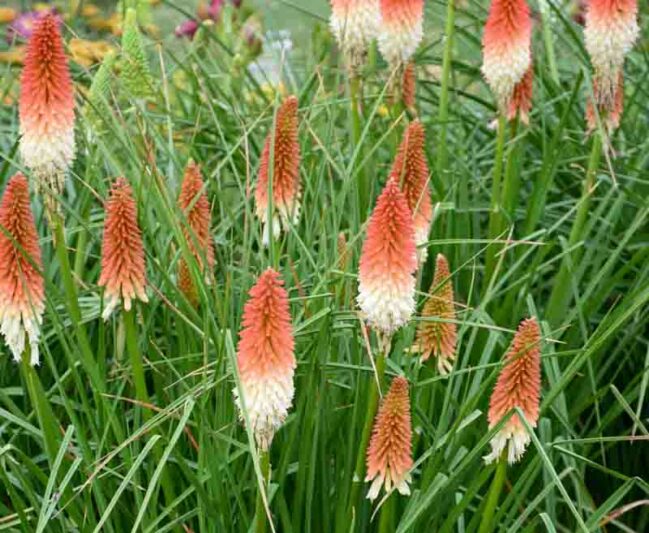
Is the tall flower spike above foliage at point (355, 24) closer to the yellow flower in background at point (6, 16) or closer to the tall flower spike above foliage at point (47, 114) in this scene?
the tall flower spike above foliage at point (47, 114)

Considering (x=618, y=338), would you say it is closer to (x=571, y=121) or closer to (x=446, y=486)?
(x=571, y=121)

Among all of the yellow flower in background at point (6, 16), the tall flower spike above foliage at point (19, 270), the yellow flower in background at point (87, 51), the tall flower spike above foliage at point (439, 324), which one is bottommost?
the tall flower spike above foliage at point (439, 324)

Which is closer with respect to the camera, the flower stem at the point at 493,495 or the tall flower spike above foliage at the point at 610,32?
Result: the flower stem at the point at 493,495

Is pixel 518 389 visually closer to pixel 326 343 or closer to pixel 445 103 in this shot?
pixel 326 343

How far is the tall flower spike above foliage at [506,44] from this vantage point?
3871 mm

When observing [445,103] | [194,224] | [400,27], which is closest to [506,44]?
[400,27]

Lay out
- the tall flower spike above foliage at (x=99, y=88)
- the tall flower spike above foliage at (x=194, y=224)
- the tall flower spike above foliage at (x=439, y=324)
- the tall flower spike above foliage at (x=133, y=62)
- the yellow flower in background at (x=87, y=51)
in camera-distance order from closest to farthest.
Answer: the tall flower spike above foliage at (x=439, y=324) < the tall flower spike above foliage at (x=194, y=224) < the tall flower spike above foliage at (x=99, y=88) < the tall flower spike above foliage at (x=133, y=62) < the yellow flower in background at (x=87, y=51)

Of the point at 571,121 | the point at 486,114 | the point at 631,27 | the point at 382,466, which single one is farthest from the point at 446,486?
the point at 486,114

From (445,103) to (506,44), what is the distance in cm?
64

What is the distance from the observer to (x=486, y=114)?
18.7 ft

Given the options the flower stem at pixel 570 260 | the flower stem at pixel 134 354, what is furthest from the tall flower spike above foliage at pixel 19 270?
the flower stem at pixel 570 260

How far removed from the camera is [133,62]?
4.14 meters

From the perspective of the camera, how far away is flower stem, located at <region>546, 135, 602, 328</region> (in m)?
4.18

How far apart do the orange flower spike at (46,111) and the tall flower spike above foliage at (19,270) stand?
0.30 feet
